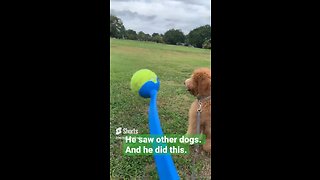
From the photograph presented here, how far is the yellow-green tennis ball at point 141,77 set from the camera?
7.48ft

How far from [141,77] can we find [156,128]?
30cm

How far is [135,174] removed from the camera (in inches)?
89.2

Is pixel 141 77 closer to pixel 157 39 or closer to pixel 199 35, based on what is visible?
pixel 157 39

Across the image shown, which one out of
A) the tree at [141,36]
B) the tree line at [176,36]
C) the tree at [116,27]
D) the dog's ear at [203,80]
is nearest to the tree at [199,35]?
the tree line at [176,36]

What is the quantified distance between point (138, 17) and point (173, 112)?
0.58 metres

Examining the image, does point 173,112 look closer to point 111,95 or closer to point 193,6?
point 111,95

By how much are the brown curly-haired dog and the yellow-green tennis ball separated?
208mm

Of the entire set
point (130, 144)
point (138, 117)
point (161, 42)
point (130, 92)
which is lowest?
point (130, 144)

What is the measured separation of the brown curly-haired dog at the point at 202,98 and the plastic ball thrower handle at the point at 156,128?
186mm

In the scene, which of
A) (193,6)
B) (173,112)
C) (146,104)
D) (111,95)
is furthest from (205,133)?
(193,6)

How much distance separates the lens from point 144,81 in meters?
2.29

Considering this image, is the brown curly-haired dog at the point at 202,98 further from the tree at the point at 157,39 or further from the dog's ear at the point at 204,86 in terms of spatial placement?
the tree at the point at 157,39

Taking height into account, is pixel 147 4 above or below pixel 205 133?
above

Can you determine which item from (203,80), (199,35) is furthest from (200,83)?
(199,35)
